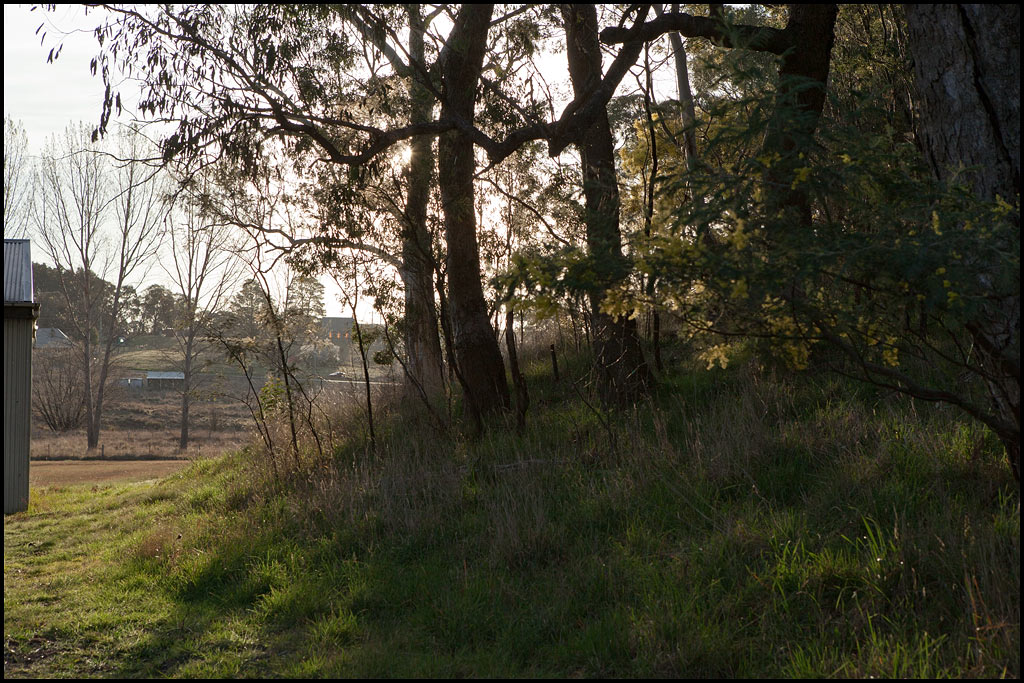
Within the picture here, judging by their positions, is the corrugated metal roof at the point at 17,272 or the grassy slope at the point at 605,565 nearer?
the grassy slope at the point at 605,565

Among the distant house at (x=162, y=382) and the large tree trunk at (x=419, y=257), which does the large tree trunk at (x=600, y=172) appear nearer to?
the large tree trunk at (x=419, y=257)

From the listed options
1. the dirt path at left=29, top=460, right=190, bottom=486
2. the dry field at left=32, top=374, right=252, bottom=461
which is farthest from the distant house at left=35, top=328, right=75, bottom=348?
the dirt path at left=29, top=460, right=190, bottom=486

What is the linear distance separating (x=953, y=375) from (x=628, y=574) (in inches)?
175

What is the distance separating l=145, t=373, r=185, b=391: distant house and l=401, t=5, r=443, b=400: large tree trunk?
3831cm

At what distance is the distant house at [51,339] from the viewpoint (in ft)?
154

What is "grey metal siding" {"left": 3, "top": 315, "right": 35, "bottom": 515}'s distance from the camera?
40.9 feet

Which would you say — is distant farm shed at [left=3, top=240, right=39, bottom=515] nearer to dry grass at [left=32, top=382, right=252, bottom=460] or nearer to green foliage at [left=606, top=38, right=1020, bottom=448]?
green foliage at [left=606, top=38, right=1020, bottom=448]

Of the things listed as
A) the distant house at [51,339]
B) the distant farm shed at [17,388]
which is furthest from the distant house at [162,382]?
the distant farm shed at [17,388]

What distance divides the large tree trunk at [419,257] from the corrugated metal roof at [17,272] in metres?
6.39

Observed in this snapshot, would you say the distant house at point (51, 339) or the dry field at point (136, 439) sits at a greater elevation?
the distant house at point (51, 339)

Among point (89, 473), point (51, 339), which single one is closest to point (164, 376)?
point (51, 339)

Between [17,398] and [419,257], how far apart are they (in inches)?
286

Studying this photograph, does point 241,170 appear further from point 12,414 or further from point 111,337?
point 111,337

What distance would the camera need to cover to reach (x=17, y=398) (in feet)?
41.7
